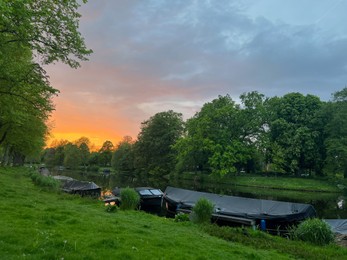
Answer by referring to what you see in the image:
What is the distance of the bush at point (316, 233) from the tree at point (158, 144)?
73804 mm

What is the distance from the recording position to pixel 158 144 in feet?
297

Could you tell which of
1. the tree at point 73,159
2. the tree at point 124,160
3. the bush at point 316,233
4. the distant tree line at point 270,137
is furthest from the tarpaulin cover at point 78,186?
the tree at point 73,159

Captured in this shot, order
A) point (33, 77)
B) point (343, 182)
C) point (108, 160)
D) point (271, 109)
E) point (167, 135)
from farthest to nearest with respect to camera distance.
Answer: point (108, 160)
point (167, 135)
point (271, 109)
point (343, 182)
point (33, 77)

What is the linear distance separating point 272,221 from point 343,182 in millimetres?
42920

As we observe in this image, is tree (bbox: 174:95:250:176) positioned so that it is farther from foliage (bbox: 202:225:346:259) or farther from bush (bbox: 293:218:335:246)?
foliage (bbox: 202:225:346:259)

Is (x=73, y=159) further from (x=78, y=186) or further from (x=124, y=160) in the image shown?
(x=78, y=186)

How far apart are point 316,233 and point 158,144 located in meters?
78.3

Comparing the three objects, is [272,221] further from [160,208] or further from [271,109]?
[271,109]

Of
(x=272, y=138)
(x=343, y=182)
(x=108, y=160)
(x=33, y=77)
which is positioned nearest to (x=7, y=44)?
(x=33, y=77)

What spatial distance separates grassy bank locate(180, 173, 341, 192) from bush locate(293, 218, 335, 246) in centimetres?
4482

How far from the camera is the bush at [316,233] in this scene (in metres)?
12.9

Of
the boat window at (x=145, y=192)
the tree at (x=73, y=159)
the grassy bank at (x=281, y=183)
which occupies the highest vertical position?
the tree at (x=73, y=159)

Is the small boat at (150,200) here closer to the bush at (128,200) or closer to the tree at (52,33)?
the bush at (128,200)

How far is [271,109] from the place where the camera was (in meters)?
69.8
